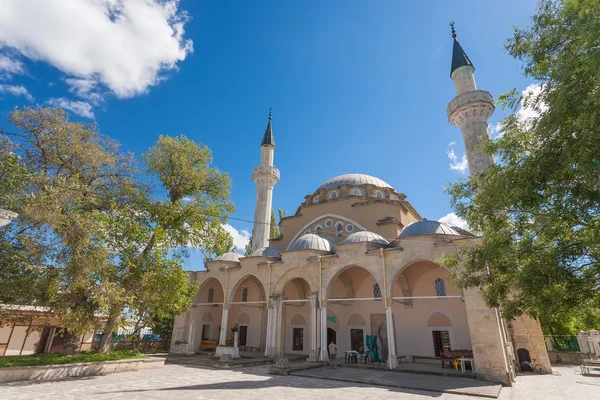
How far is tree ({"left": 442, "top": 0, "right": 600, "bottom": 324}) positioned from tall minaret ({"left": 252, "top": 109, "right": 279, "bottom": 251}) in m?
14.2

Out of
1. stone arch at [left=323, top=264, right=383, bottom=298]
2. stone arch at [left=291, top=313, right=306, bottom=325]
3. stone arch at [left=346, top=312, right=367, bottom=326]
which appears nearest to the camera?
stone arch at [left=323, top=264, right=383, bottom=298]

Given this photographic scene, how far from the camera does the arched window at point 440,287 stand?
13.7 metres

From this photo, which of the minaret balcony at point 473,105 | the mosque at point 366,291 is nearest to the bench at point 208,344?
the mosque at point 366,291

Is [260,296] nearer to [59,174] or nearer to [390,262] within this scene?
[390,262]

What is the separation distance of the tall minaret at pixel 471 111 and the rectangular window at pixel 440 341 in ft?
23.1

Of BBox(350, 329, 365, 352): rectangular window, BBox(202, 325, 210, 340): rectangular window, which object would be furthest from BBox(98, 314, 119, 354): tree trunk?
BBox(350, 329, 365, 352): rectangular window

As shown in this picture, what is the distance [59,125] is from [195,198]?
4.99 meters

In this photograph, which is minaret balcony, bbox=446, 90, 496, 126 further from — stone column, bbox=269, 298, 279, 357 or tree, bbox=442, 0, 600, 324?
stone column, bbox=269, 298, 279, 357

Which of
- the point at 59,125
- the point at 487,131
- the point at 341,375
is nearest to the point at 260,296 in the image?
the point at 341,375

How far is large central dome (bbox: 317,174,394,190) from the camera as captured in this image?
804 inches

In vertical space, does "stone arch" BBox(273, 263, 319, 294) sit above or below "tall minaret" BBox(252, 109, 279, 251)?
below

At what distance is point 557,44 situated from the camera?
17.0ft

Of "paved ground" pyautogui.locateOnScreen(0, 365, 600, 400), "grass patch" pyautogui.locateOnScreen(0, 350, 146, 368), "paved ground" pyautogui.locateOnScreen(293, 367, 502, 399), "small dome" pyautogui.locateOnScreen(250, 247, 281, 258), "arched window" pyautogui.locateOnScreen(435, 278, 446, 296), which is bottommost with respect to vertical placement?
"paved ground" pyautogui.locateOnScreen(0, 365, 600, 400)

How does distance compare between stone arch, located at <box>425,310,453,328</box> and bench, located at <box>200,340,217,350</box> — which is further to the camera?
bench, located at <box>200,340,217,350</box>
